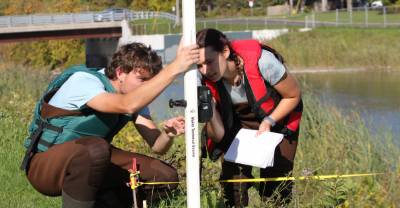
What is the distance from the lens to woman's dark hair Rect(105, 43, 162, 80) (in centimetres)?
420

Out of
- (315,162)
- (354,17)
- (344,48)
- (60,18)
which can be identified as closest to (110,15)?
(60,18)

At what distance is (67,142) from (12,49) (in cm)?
4393

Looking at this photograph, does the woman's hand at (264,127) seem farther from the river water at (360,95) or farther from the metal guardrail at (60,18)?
the metal guardrail at (60,18)

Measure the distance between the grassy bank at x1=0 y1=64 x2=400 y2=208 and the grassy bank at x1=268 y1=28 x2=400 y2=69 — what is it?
24496 mm

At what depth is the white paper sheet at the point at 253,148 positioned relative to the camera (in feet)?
14.0

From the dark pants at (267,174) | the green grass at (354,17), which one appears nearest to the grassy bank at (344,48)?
the green grass at (354,17)

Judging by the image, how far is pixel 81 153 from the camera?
4.18m

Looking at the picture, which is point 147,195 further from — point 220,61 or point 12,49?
point 12,49

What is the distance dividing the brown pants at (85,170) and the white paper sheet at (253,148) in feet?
1.94

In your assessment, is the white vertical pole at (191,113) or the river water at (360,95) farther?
the river water at (360,95)

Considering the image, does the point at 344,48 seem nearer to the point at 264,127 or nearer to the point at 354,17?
the point at 354,17

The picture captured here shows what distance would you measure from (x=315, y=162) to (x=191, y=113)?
13.2 ft

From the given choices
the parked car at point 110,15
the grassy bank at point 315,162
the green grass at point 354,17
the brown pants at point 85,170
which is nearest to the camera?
the brown pants at point 85,170

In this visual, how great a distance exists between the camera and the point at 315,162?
7.37m
